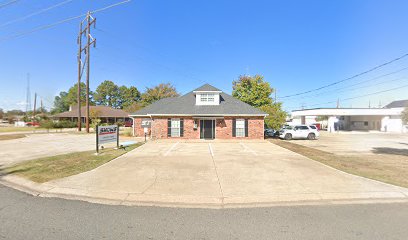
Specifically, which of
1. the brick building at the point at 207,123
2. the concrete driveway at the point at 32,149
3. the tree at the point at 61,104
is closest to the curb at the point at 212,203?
the concrete driveway at the point at 32,149

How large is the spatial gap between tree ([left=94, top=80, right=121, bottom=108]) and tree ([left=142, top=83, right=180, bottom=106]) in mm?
Answer: 36062

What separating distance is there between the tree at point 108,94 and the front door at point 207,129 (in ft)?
216

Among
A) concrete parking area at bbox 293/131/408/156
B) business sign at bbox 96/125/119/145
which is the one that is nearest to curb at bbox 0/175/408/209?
business sign at bbox 96/125/119/145

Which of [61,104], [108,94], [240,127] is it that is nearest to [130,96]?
[108,94]

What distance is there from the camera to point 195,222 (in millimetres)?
3727

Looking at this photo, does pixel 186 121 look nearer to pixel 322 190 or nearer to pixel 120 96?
pixel 322 190

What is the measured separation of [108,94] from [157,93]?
4188cm

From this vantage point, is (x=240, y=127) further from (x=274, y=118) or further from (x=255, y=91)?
(x=255, y=91)

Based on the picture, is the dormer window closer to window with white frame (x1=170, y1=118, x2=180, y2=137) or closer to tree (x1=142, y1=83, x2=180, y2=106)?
window with white frame (x1=170, y1=118, x2=180, y2=137)

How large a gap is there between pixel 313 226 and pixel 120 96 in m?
81.7

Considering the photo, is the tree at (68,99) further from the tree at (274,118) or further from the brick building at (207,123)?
the tree at (274,118)

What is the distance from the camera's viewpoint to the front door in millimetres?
19141

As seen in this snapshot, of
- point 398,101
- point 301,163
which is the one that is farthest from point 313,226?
point 398,101

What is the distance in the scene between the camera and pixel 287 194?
5133mm
